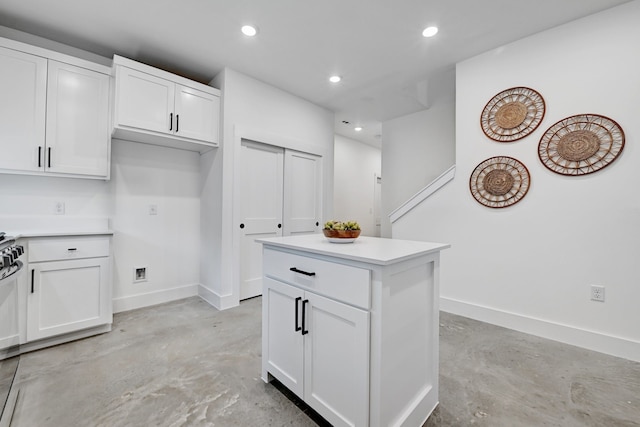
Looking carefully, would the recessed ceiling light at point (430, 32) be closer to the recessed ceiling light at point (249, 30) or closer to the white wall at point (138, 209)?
the recessed ceiling light at point (249, 30)

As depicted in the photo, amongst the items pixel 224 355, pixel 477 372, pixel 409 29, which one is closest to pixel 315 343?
pixel 224 355

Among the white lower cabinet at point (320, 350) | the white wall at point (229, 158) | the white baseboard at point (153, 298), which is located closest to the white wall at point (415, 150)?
the white wall at point (229, 158)

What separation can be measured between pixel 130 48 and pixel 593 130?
13.7 ft

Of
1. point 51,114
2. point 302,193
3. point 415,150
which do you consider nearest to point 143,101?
point 51,114

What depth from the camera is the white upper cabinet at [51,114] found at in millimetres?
2127

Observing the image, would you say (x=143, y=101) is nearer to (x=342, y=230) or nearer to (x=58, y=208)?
(x=58, y=208)

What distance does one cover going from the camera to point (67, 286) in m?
2.14

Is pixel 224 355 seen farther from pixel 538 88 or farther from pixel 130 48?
pixel 538 88

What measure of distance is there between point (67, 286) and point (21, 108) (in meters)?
1.48

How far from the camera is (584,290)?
2164 millimetres

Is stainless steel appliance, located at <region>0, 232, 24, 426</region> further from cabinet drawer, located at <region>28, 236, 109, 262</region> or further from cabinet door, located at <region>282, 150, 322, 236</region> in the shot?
cabinet door, located at <region>282, 150, 322, 236</region>

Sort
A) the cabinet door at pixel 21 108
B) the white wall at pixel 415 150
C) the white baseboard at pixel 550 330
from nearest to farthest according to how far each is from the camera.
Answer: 1. the white baseboard at pixel 550 330
2. the cabinet door at pixel 21 108
3. the white wall at pixel 415 150

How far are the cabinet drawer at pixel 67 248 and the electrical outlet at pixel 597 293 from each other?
157 inches

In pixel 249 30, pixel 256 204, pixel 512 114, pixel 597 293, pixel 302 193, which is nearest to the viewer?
pixel 597 293
